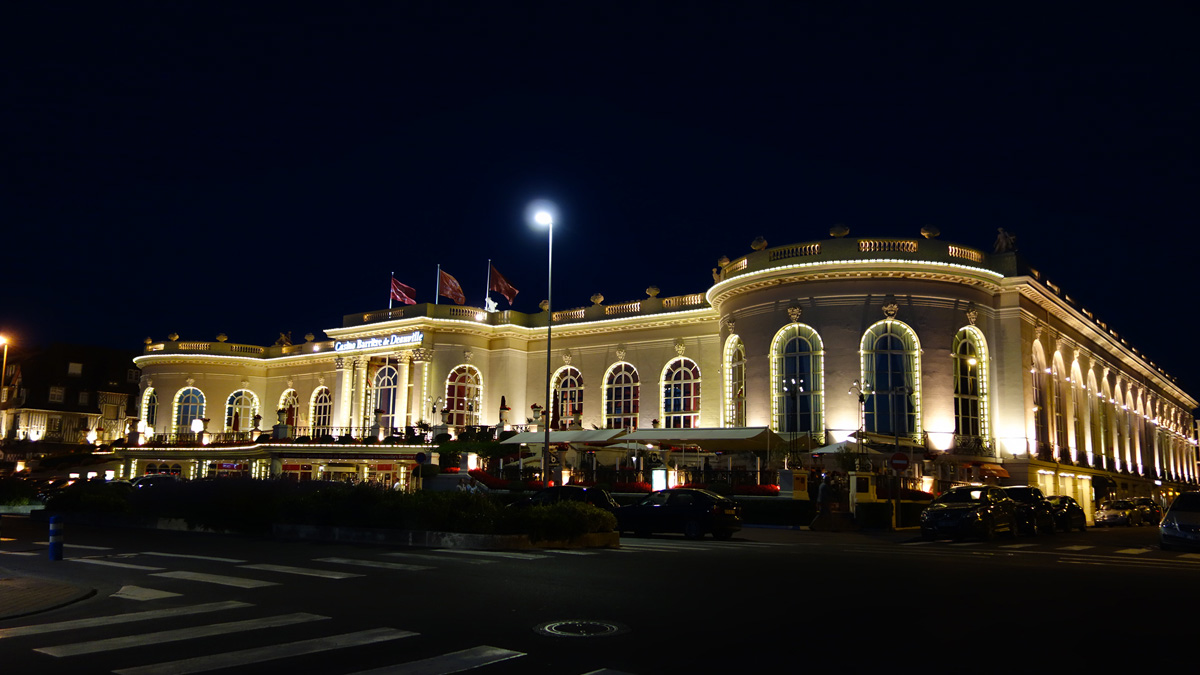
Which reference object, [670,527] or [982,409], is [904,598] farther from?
[982,409]

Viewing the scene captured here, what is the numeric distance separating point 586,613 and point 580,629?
1081 millimetres

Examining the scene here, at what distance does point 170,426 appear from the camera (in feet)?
227

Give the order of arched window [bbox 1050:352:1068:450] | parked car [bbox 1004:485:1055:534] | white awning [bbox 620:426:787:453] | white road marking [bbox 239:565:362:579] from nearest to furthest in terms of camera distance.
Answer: white road marking [bbox 239:565:362:579]
parked car [bbox 1004:485:1055:534]
white awning [bbox 620:426:787:453]
arched window [bbox 1050:352:1068:450]

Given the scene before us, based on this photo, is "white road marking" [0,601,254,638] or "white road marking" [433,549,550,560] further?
"white road marking" [433,549,550,560]

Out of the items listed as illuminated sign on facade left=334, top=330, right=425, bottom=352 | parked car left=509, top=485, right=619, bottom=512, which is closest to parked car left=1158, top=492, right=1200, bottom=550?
parked car left=509, top=485, right=619, bottom=512

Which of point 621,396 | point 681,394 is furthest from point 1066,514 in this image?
point 621,396

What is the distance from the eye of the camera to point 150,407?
70.9 metres

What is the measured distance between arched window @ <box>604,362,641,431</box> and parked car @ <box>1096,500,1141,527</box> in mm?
23640

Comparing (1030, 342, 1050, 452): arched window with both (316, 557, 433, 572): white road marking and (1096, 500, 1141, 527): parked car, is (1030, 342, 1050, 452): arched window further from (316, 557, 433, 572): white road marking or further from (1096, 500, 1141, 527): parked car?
(316, 557, 433, 572): white road marking

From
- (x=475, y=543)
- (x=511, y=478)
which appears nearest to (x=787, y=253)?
(x=511, y=478)

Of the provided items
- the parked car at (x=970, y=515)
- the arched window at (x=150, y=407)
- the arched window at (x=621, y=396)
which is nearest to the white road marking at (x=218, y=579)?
the parked car at (x=970, y=515)

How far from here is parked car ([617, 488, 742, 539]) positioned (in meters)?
25.9

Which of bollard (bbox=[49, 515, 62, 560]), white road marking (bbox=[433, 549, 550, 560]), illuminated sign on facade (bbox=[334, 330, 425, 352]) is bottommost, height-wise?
white road marking (bbox=[433, 549, 550, 560])

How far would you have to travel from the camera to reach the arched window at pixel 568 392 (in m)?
56.5
